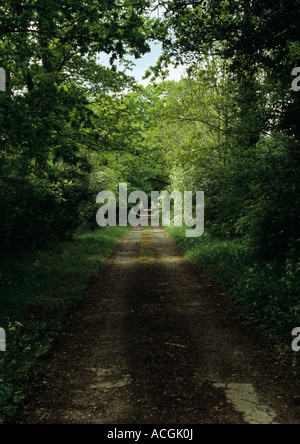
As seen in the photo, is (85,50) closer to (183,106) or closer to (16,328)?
(183,106)

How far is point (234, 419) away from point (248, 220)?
8.29 meters

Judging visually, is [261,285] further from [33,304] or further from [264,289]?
[33,304]

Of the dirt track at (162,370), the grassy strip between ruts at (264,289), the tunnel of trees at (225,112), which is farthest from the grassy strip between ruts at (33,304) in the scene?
the grassy strip between ruts at (264,289)

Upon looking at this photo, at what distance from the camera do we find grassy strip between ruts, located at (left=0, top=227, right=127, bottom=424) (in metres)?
5.36

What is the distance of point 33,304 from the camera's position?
8.99 meters

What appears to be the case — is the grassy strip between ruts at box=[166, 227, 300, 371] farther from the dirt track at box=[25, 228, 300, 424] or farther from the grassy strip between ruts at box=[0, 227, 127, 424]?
the grassy strip between ruts at box=[0, 227, 127, 424]

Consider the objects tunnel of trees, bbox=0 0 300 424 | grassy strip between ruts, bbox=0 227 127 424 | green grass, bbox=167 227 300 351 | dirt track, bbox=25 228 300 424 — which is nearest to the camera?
dirt track, bbox=25 228 300 424

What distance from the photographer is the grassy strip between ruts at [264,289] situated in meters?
6.99

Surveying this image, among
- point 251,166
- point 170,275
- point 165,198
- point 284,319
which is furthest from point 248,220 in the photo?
point 165,198

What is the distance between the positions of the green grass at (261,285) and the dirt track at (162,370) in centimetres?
47

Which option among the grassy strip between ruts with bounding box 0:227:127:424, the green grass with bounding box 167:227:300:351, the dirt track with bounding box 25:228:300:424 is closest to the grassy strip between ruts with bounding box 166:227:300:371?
the green grass with bounding box 167:227:300:351

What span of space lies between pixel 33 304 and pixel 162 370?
470 cm

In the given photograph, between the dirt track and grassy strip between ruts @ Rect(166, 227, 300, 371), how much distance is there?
0.39 meters

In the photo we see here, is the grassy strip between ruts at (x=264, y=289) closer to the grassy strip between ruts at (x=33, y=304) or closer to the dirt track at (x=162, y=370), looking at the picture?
the dirt track at (x=162, y=370)
